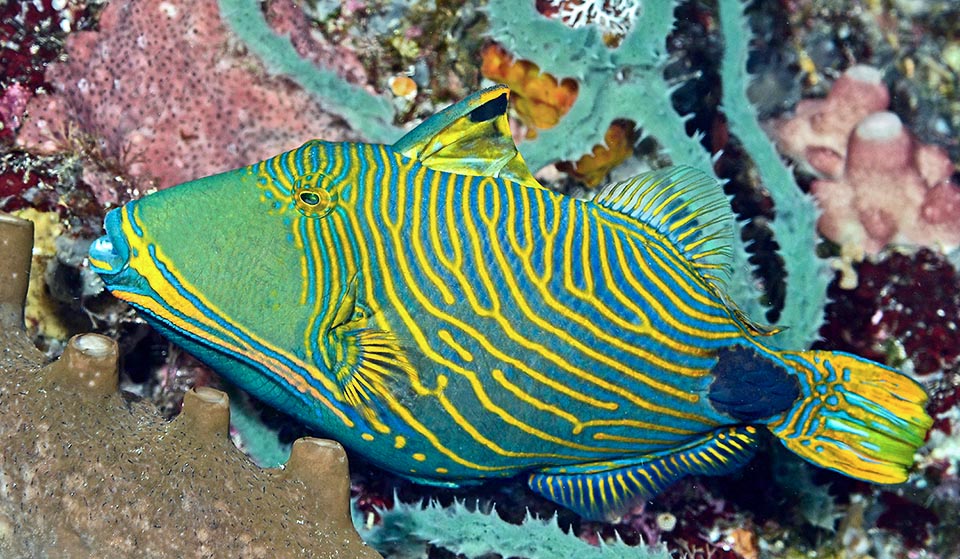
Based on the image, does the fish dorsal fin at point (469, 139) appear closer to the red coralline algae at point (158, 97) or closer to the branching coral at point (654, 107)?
the branching coral at point (654, 107)

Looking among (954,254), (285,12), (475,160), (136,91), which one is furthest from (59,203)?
(954,254)

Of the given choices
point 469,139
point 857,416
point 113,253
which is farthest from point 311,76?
point 857,416

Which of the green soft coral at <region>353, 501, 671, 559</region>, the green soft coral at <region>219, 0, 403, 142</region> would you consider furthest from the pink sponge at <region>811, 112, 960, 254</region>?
the green soft coral at <region>219, 0, 403, 142</region>

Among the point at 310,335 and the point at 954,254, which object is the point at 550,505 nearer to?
the point at 310,335

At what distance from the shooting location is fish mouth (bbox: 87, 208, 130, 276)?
7.14ft

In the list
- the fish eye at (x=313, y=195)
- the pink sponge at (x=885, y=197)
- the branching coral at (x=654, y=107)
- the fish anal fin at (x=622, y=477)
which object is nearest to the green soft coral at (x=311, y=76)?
the branching coral at (x=654, y=107)

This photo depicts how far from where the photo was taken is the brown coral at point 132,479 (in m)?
2.06

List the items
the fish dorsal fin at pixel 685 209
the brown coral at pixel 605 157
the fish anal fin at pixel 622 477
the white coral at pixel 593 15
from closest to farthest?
the fish dorsal fin at pixel 685 209
the fish anal fin at pixel 622 477
the brown coral at pixel 605 157
the white coral at pixel 593 15

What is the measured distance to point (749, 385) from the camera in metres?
2.55

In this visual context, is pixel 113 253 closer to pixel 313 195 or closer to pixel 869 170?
pixel 313 195

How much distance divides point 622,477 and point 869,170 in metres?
2.54

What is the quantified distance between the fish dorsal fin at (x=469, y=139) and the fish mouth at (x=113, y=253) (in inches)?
34.3

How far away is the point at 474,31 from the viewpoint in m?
3.51

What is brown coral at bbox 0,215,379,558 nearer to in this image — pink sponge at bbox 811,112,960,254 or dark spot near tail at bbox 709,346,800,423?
dark spot near tail at bbox 709,346,800,423
